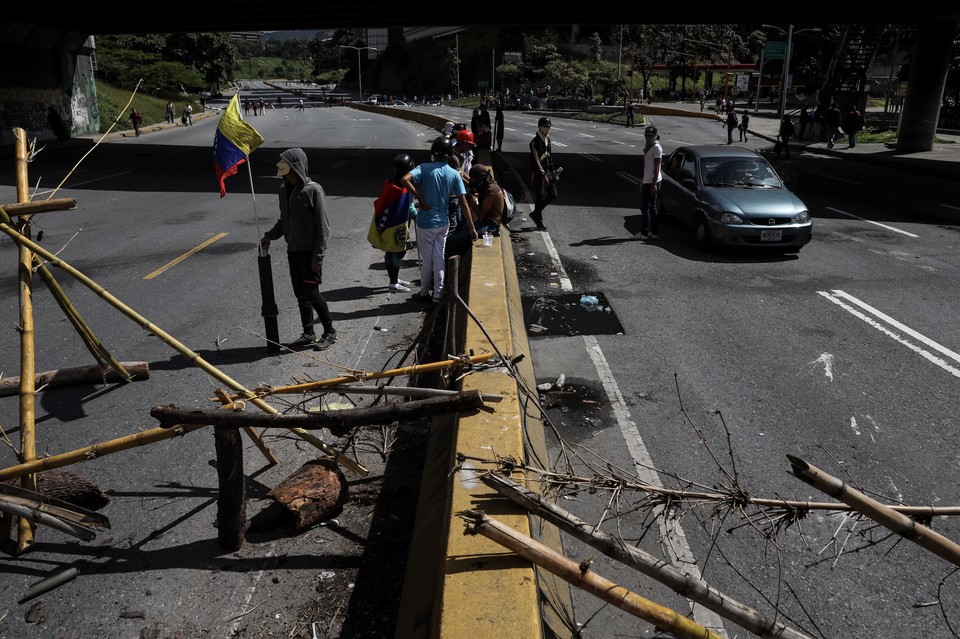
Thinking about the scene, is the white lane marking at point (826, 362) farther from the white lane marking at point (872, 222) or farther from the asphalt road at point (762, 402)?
the white lane marking at point (872, 222)

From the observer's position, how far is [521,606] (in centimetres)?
300

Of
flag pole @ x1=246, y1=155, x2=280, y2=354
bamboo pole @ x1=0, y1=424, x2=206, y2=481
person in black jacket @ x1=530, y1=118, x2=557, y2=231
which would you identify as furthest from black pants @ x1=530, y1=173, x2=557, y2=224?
Result: bamboo pole @ x1=0, y1=424, x2=206, y2=481

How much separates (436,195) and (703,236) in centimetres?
611

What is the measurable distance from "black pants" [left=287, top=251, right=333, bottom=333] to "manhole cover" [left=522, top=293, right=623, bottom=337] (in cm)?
244

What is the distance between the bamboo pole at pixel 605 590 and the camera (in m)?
2.85

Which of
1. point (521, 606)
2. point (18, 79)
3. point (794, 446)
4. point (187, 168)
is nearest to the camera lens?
point (521, 606)

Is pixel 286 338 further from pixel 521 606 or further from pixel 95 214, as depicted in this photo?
pixel 95 214

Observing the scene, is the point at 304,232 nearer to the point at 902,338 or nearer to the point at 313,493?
the point at 313,493

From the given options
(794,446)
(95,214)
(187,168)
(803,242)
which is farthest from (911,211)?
(187,168)

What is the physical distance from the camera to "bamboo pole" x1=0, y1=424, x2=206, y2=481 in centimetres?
423

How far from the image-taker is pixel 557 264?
38.1 feet

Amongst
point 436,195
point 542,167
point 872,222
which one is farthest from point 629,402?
point 872,222

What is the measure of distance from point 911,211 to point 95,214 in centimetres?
1870

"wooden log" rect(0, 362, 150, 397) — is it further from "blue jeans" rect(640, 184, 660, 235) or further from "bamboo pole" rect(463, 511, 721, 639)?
"blue jeans" rect(640, 184, 660, 235)
